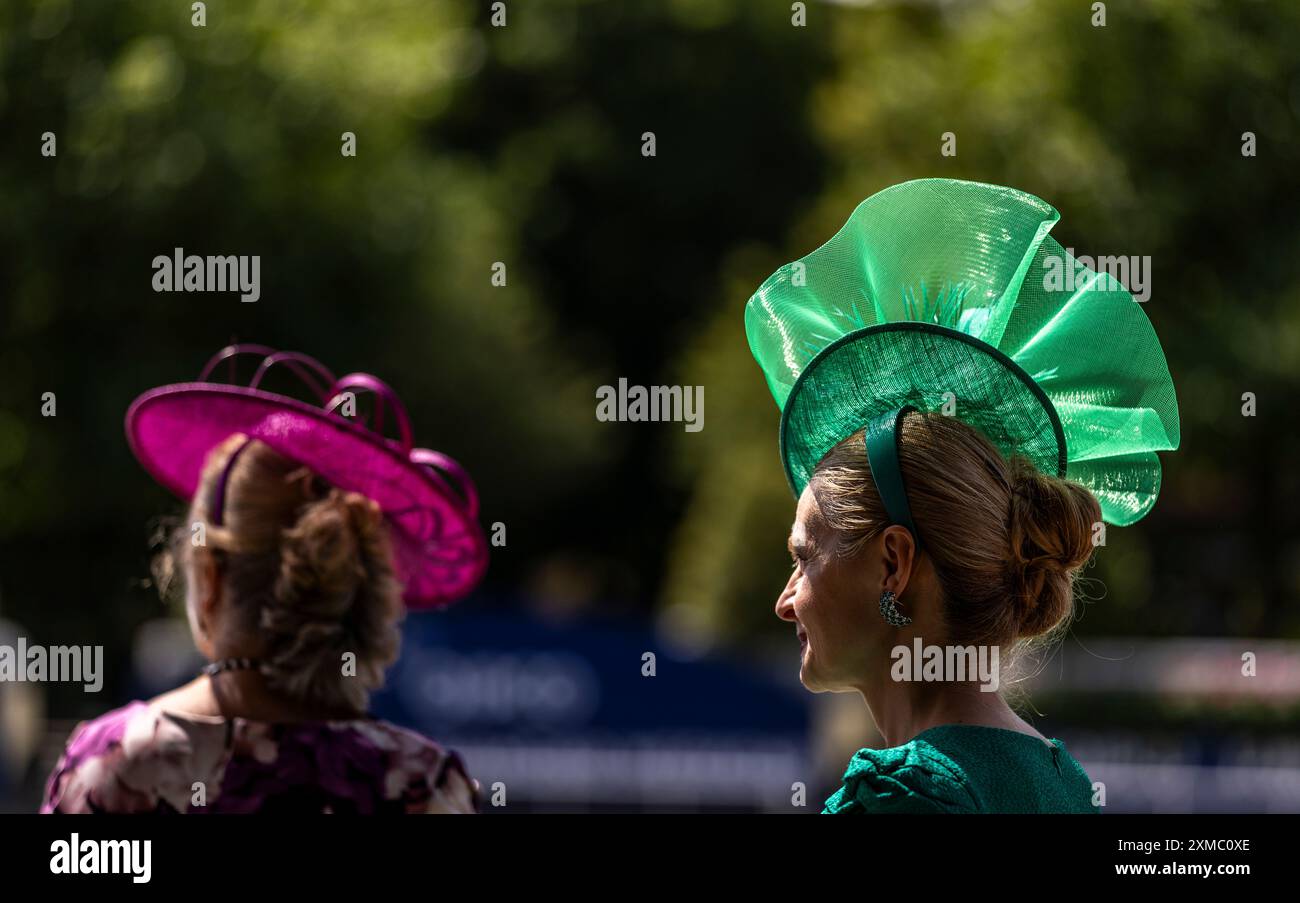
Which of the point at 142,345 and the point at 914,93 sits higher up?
the point at 914,93

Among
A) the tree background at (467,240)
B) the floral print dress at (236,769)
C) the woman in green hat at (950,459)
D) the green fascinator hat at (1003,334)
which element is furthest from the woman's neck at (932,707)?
the tree background at (467,240)

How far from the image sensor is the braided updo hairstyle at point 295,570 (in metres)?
2.85

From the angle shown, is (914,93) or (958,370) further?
(914,93)

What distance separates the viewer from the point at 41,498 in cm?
1200

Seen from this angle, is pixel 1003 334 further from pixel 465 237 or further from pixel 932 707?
pixel 465 237

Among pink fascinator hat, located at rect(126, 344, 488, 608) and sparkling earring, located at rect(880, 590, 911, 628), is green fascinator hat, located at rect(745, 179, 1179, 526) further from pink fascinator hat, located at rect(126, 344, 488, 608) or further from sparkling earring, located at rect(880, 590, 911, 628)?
pink fascinator hat, located at rect(126, 344, 488, 608)

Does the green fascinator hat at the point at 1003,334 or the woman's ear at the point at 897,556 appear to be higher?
the green fascinator hat at the point at 1003,334

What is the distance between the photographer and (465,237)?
1670 centimetres

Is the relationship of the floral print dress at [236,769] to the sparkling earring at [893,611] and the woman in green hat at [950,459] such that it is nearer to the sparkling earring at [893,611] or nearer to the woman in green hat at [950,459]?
the woman in green hat at [950,459]
